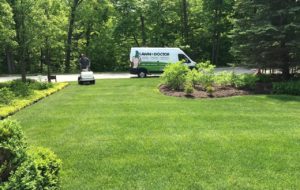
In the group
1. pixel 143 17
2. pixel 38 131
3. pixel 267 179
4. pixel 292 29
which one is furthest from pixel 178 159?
pixel 143 17

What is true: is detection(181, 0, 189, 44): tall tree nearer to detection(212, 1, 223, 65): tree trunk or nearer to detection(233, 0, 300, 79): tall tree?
detection(212, 1, 223, 65): tree trunk

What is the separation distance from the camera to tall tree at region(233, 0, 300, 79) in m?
18.8

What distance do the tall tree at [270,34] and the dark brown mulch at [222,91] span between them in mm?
1467

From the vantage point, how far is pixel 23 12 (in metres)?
20.7

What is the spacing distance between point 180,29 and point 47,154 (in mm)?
42336

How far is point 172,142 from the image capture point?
8.90 m

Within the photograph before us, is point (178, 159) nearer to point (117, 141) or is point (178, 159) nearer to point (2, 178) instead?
point (117, 141)

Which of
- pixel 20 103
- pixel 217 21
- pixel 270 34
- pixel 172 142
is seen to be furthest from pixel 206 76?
pixel 217 21

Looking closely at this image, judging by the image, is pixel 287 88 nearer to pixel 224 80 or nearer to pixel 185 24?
pixel 224 80

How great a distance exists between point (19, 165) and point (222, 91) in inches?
539

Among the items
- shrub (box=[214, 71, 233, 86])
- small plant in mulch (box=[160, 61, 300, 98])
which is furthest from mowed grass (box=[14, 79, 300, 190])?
shrub (box=[214, 71, 233, 86])

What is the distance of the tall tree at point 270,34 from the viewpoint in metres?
18.8

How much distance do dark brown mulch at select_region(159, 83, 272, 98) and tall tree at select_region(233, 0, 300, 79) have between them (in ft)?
4.81

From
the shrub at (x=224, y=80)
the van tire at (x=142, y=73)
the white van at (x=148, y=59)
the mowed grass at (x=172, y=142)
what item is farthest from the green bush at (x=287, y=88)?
the van tire at (x=142, y=73)
